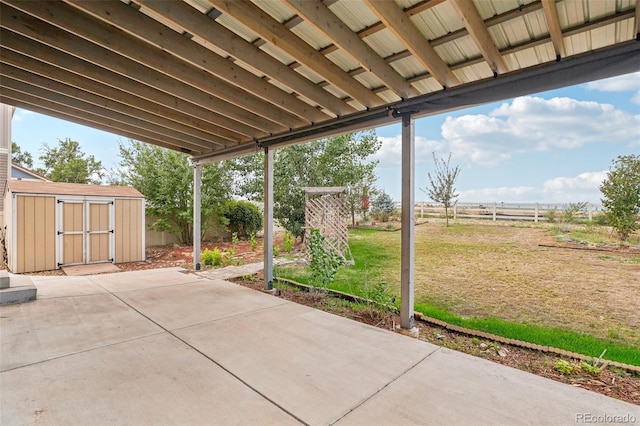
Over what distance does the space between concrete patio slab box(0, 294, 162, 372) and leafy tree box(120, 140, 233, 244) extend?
5213 millimetres

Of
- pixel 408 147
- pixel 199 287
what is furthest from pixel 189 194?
pixel 408 147

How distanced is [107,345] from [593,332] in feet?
15.8

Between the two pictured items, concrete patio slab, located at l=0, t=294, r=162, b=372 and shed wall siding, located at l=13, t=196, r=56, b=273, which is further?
shed wall siding, located at l=13, t=196, r=56, b=273

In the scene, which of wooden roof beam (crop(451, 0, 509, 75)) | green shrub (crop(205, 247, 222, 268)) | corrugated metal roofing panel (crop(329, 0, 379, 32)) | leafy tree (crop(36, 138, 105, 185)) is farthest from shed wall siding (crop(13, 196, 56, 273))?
leafy tree (crop(36, 138, 105, 185))

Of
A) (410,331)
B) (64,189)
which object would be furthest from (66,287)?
(410,331)

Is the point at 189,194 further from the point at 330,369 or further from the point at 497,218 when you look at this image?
the point at 497,218

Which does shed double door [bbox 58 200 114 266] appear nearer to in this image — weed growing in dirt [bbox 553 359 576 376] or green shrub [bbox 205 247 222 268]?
green shrub [bbox 205 247 222 268]

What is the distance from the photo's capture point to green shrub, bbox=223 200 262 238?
10.2 metres

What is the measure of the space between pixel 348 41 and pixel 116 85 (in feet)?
8.65

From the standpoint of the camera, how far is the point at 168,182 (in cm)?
875

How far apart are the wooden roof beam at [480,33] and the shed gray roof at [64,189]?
7878 millimetres

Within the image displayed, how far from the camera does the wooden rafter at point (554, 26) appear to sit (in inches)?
69.7

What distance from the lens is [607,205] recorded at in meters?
5.77

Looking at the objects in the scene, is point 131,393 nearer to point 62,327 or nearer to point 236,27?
point 62,327
